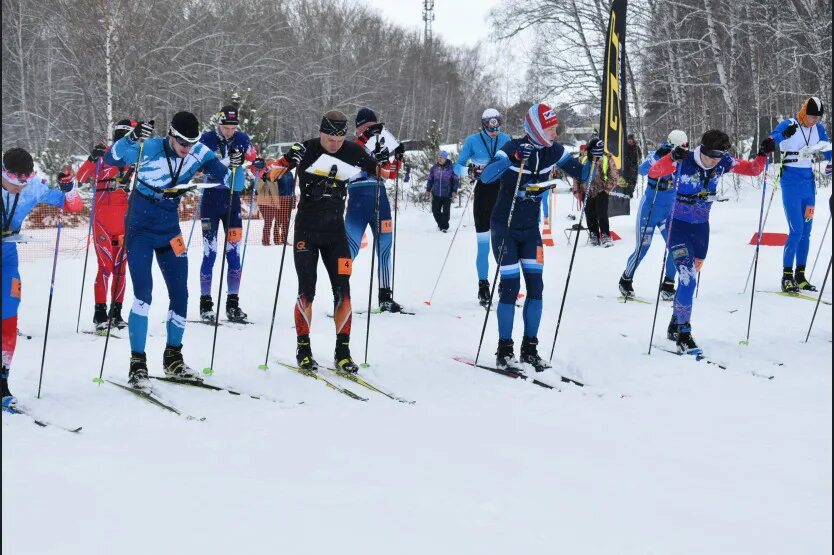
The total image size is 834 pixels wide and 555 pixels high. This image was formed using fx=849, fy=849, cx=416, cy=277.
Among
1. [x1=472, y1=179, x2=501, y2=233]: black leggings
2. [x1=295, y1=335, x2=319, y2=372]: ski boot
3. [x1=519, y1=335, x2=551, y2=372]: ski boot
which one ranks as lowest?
[x1=295, y1=335, x2=319, y2=372]: ski boot

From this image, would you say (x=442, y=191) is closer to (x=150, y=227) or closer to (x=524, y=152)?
(x=524, y=152)

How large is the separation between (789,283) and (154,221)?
21.5ft

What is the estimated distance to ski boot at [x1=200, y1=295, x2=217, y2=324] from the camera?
7629 millimetres

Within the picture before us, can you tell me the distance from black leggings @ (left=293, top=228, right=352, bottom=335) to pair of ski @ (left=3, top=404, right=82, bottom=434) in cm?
181

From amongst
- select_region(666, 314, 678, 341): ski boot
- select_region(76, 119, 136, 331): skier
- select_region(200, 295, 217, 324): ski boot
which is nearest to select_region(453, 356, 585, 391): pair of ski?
select_region(666, 314, 678, 341): ski boot

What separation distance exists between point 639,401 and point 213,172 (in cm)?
328

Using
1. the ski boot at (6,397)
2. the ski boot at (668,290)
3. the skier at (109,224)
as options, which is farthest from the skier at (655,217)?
the ski boot at (6,397)

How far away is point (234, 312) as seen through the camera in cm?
766

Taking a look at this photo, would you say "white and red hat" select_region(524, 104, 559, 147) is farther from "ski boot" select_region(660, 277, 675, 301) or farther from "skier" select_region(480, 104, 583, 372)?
"ski boot" select_region(660, 277, 675, 301)

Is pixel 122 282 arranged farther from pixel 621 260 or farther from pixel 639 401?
pixel 621 260

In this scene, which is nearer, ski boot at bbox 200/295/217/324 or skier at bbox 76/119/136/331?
skier at bbox 76/119/136/331

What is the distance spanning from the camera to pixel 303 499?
11.4 feet

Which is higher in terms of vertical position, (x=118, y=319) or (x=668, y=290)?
(x=668, y=290)

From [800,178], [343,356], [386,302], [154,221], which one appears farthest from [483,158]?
[154,221]
